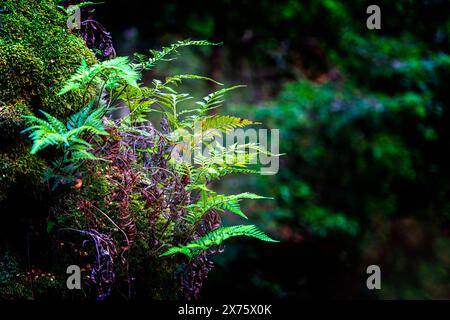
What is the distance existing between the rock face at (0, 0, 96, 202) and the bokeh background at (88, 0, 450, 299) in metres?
3.60

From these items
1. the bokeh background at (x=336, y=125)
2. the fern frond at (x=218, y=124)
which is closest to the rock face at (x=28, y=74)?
the fern frond at (x=218, y=124)

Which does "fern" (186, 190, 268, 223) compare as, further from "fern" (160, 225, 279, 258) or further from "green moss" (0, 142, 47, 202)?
"green moss" (0, 142, 47, 202)

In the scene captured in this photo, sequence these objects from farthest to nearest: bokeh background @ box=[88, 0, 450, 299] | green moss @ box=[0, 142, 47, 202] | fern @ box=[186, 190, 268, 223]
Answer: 1. bokeh background @ box=[88, 0, 450, 299]
2. fern @ box=[186, 190, 268, 223]
3. green moss @ box=[0, 142, 47, 202]

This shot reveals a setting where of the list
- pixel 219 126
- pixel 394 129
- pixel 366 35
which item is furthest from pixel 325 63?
pixel 219 126

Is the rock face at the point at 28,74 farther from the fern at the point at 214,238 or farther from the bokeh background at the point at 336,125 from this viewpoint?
Result: the bokeh background at the point at 336,125

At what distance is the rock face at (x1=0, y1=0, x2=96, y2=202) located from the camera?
2.03 m

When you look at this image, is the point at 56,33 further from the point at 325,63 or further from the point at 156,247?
the point at 325,63

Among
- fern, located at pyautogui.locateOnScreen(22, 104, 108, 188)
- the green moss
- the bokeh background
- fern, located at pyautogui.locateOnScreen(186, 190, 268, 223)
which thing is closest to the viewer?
fern, located at pyautogui.locateOnScreen(22, 104, 108, 188)

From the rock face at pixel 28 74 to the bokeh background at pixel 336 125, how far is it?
11.8ft

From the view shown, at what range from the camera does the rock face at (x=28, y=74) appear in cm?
203

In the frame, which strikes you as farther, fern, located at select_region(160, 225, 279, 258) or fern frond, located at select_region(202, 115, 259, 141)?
fern frond, located at select_region(202, 115, 259, 141)

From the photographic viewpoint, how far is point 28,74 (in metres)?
2.15

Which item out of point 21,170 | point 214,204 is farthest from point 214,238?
point 21,170

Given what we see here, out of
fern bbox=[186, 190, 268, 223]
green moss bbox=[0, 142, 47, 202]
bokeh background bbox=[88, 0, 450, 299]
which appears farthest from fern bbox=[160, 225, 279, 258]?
bokeh background bbox=[88, 0, 450, 299]
